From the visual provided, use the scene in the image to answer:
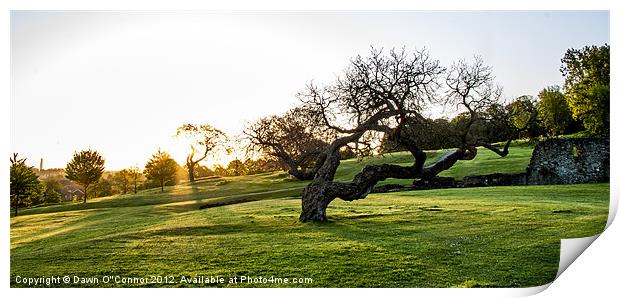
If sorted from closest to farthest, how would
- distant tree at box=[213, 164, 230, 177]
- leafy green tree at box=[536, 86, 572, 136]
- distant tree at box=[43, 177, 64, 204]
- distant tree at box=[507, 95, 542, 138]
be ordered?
distant tree at box=[507, 95, 542, 138]
distant tree at box=[43, 177, 64, 204]
leafy green tree at box=[536, 86, 572, 136]
distant tree at box=[213, 164, 230, 177]

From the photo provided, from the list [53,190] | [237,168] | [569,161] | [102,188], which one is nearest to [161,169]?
[102,188]

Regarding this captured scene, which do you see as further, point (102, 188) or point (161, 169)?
point (161, 169)

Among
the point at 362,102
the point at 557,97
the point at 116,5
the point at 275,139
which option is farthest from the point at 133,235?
the point at 557,97

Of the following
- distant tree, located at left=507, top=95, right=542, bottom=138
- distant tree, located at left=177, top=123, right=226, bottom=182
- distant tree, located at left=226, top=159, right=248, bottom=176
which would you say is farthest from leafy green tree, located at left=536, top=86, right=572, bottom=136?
distant tree, located at left=177, top=123, right=226, bottom=182

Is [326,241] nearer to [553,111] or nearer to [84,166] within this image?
[84,166]

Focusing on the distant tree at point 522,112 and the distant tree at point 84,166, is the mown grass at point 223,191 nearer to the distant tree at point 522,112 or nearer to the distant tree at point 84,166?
the distant tree at point 84,166

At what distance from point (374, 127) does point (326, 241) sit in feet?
7.90

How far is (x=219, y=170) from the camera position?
13500mm

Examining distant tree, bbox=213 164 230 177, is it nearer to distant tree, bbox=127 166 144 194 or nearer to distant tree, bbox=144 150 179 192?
distant tree, bbox=144 150 179 192

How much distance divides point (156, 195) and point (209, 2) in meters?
6.46

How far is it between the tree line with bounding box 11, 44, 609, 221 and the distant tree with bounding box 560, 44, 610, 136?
5 centimetres

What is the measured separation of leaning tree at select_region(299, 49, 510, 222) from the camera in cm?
1061

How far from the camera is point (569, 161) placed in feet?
49.5

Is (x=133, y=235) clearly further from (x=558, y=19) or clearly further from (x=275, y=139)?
(x=558, y=19)
